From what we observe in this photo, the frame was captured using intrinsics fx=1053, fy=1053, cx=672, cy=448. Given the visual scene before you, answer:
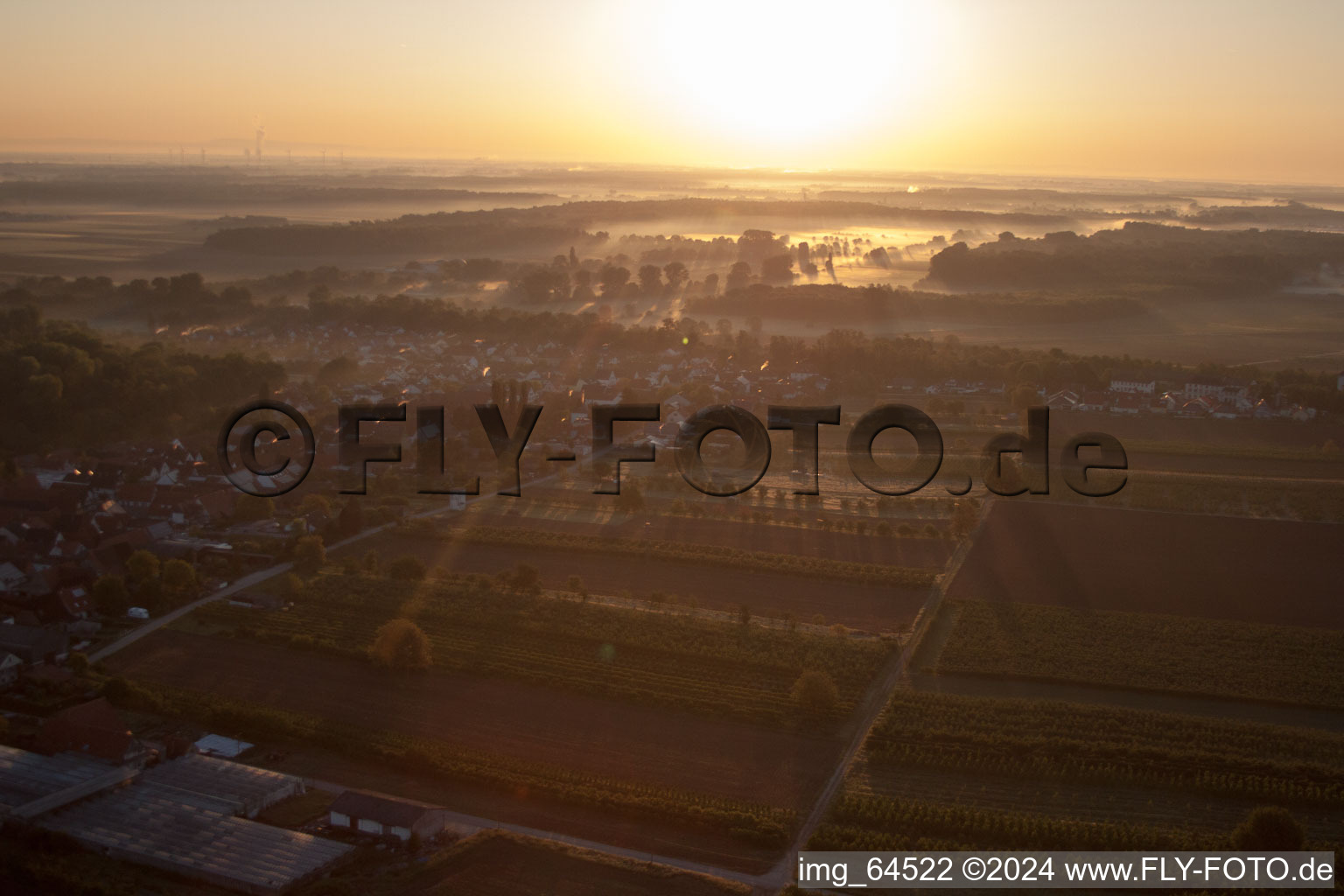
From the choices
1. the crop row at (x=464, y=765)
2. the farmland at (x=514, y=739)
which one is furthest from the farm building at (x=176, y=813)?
the farmland at (x=514, y=739)

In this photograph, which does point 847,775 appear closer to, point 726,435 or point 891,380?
point 726,435

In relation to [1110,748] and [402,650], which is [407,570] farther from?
[1110,748]

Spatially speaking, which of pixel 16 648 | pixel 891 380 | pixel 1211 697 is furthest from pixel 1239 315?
pixel 16 648

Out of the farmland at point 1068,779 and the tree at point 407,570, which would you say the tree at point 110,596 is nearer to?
the tree at point 407,570

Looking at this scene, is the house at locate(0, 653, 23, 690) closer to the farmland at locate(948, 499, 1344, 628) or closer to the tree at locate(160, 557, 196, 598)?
the tree at locate(160, 557, 196, 598)

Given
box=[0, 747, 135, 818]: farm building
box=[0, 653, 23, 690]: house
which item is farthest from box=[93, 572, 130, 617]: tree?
box=[0, 747, 135, 818]: farm building
